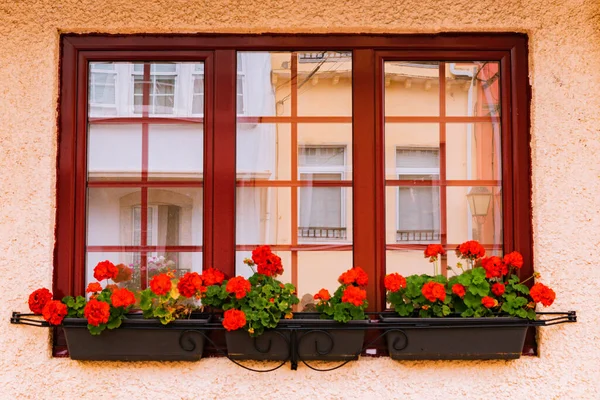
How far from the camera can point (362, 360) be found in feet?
9.37

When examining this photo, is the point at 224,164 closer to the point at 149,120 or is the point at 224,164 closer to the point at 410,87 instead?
the point at 149,120

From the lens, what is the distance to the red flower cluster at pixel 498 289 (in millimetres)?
2744

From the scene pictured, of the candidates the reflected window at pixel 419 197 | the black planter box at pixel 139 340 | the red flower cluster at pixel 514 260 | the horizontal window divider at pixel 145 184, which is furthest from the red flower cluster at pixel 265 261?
the red flower cluster at pixel 514 260

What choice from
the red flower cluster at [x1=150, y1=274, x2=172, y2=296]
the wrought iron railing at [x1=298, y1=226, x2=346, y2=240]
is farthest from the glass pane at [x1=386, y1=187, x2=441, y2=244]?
the red flower cluster at [x1=150, y1=274, x2=172, y2=296]

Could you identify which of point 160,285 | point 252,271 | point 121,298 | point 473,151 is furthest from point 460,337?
point 121,298

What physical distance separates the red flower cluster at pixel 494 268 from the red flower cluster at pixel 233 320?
47.6 inches

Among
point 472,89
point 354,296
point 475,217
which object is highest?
point 472,89

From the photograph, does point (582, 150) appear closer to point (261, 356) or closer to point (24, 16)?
point (261, 356)

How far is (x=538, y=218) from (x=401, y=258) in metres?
0.71

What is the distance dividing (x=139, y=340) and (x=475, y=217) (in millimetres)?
1830

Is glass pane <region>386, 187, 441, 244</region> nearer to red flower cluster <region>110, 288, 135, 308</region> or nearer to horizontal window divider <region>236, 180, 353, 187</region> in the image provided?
horizontal window divider <region>236, 180, 353, 187</region>

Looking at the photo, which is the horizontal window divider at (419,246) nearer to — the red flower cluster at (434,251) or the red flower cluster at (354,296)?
the red flower cluster at (434,251)

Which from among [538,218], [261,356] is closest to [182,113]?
[261,356]

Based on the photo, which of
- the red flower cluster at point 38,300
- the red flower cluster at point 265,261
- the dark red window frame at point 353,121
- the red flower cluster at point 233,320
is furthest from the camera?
the dark red window frame at point 353,121
